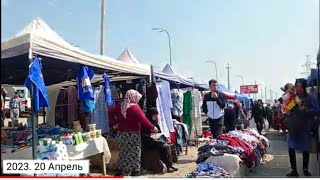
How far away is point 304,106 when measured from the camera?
434 centimetres

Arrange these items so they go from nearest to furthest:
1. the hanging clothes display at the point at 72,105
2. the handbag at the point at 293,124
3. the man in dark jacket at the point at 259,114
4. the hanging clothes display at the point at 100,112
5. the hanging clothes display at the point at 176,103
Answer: the handbag at the point at 293,124 < the hanging clothes display at the point at 100,112 < the hanging clothes display at the point at 72,105 < the hanging clothes display at the point at 176,103 < the man in dark jacket at the point at 259,114

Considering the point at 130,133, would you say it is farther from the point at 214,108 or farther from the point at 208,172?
the point at 214,108

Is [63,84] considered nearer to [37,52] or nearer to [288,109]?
[37,52]

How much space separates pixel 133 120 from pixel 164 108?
1666 millimetres

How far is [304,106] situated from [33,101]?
9.30ft

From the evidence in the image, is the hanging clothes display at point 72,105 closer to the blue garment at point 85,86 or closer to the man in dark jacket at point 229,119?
the blue garment at point 85,86

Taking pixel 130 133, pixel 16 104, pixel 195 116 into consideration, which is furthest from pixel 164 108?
pixel 16 104

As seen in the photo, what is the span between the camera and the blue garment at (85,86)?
210 inches

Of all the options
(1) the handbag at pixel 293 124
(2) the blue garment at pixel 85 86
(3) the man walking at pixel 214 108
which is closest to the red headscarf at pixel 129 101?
(2) the blue garment at pixel 85 86

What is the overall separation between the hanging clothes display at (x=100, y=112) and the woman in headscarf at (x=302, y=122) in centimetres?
318

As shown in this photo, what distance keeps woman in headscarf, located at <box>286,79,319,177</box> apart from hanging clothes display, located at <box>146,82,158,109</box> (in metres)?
2.40

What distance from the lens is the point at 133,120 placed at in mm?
5414

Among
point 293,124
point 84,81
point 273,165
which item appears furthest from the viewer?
point 273,165

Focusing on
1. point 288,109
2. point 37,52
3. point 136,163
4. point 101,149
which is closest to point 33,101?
point 37,52
